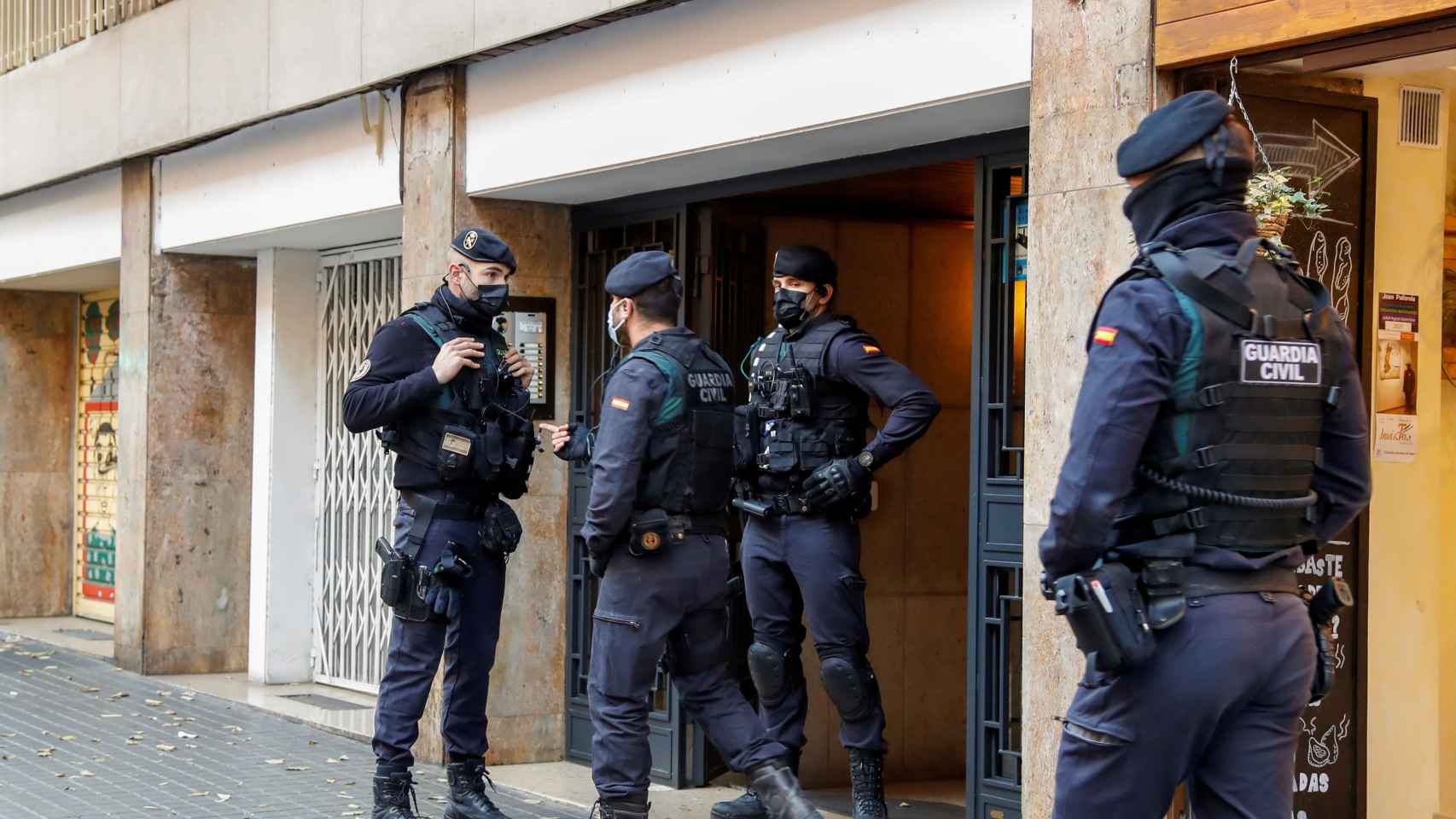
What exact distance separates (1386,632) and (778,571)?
7.69 ft

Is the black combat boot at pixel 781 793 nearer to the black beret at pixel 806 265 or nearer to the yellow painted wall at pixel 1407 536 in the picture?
the yellow painted wall at pixel 1407 536

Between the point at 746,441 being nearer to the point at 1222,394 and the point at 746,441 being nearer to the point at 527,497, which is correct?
the point at 527,497

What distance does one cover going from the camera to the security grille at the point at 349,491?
10922mm

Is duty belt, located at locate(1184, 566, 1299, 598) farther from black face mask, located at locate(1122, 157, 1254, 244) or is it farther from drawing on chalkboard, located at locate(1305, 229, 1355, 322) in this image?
drawing on chalkboard, located at locate(1305, 229, 1355, 322)

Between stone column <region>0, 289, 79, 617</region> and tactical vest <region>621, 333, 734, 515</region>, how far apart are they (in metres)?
11.3

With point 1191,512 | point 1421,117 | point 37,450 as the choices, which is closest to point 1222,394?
point 1191,512

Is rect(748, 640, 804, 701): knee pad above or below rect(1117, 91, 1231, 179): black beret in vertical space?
below

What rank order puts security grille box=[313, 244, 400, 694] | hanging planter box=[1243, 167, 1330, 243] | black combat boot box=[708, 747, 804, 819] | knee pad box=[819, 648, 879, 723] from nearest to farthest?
hanging planter box=[1243, 167, 1330, 243] < knee pad box=[819, 648, 879, 723] < black combat boot box=[708, 747, 804, 819] < security grille box=[313, 244, 400, 694]

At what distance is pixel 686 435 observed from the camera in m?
6.02

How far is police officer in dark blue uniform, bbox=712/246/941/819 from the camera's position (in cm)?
673

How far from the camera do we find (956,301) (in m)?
8.86

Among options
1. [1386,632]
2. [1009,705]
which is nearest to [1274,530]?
[1386,632]

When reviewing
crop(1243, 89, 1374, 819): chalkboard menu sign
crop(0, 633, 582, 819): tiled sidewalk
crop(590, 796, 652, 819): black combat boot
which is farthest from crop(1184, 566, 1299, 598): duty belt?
crop(0, 633, 582, 819): tiled sidewalk

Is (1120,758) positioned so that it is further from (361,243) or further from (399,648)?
(361,243)
